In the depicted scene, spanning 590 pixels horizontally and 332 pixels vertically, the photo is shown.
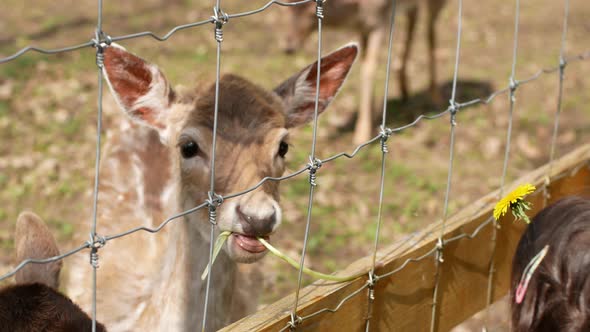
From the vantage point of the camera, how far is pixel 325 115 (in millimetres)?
7484

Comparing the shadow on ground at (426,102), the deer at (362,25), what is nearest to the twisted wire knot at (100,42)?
the deer at (362,25)

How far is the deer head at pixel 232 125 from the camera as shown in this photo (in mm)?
2482

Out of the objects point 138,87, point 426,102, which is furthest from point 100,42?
point 426,102

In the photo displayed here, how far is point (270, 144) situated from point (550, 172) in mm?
1220

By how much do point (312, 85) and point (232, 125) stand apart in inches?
18.4

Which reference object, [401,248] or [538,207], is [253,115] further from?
[538,207]

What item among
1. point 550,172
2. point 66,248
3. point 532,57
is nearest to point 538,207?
point 550,172

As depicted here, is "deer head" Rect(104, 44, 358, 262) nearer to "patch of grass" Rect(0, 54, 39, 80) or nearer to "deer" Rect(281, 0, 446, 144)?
"deer" Rect(281, 0, 446, 144)

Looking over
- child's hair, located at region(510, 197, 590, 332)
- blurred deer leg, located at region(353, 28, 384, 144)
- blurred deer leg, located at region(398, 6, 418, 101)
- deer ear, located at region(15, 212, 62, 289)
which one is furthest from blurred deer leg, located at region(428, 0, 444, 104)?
deer ear, located at region(15, 212, 62, 289)

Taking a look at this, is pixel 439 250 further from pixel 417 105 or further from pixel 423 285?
pixel 417 105

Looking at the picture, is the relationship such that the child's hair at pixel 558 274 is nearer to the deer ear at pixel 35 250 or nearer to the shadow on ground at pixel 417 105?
the deer ear at pixel 35 250

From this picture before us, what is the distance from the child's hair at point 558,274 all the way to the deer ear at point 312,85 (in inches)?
40.0

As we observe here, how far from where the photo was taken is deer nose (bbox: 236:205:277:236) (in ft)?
7.86

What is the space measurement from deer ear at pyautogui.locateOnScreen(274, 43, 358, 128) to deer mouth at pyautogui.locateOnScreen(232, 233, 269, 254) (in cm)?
78
